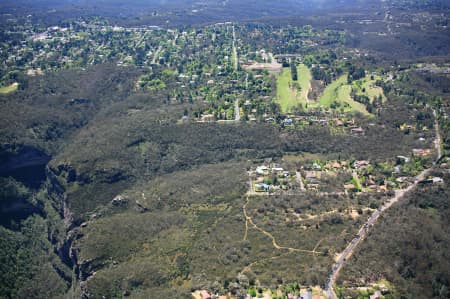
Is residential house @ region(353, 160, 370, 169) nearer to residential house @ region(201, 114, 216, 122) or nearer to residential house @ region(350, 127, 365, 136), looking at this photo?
residential house @ region(350, 127, 365, 136)

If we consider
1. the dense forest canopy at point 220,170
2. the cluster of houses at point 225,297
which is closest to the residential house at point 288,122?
the dense forest canopy at point 220,170

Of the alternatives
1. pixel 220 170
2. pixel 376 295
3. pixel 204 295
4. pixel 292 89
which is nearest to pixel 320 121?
pixel 292 89

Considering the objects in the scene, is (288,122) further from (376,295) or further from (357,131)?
(376,295)

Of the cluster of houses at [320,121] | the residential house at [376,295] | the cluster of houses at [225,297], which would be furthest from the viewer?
the cluster of houses at [320,121]

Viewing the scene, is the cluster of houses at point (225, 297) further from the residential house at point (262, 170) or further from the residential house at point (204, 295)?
the residential house at point (262, 170)

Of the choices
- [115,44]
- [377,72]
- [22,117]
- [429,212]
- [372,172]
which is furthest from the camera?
[115,44]

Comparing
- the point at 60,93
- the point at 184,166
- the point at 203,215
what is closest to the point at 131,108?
the point at 60,93

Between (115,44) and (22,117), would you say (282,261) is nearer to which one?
(22,117)
